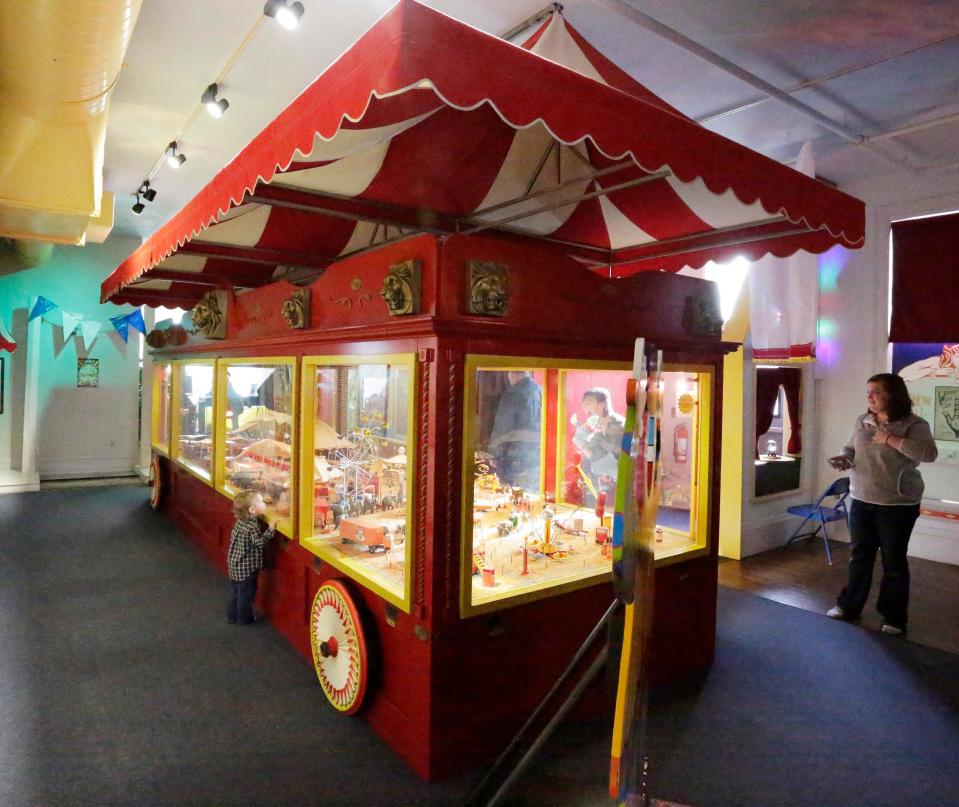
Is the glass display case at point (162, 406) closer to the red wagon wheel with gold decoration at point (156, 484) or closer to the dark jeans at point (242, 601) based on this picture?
the red wagon wheel with gold decoration at point (156, 484)

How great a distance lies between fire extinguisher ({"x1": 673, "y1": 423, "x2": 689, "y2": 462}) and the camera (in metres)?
3.61

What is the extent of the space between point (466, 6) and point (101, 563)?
5139 millimetres

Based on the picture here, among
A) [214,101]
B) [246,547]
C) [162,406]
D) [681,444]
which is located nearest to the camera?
[681,444]

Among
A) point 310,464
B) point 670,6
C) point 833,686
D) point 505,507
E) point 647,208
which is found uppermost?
point 670,6

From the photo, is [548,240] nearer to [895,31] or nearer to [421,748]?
[895,31]

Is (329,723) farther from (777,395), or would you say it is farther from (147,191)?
(147,191)

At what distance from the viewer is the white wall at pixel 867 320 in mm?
5888

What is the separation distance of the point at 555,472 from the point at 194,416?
3.76m

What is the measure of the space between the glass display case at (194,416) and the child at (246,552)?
149cm

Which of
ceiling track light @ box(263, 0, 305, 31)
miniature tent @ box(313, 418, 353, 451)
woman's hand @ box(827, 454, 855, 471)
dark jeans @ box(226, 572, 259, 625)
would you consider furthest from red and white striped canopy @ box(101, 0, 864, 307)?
dark jeans @ box(226, 572, 259, 625)

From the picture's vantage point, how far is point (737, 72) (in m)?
3.96

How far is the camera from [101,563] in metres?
5.32

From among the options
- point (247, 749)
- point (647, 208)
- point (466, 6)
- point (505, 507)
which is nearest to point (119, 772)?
point (247, 749)

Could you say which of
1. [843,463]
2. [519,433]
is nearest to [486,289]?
[519,433]
